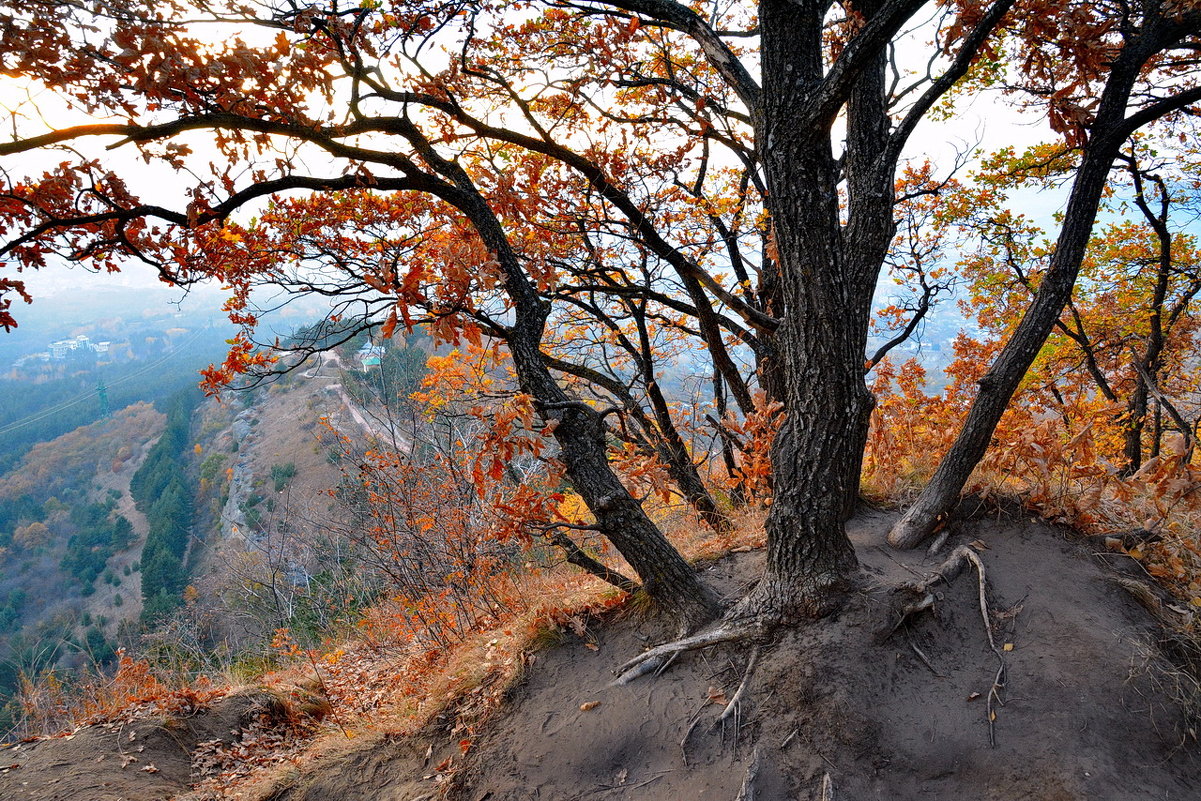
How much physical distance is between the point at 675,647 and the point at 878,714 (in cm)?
128

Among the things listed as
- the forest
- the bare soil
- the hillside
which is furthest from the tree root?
the hillside

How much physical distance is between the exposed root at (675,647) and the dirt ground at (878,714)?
0.07m

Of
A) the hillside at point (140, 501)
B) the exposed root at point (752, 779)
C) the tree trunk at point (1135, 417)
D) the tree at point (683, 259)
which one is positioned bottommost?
the hillside at point (140, 501)

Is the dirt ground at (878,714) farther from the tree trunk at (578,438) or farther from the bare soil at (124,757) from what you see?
the bare soil at (124,757)

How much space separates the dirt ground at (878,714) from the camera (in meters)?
3.03

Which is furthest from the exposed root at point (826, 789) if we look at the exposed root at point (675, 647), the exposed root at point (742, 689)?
the exposed root at point (675, 647)

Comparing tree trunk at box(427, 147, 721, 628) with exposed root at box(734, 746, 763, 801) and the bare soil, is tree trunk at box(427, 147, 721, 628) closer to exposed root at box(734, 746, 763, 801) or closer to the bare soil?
exposed root at box(734, 746, 763, 801)

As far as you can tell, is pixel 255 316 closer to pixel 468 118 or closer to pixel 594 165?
pixel 468 118

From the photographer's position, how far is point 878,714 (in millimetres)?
3299

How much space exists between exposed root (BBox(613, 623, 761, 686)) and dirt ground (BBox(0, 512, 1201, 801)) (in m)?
0.07

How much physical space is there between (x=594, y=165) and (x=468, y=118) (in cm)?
145

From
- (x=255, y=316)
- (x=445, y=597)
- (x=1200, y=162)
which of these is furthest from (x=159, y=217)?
(x=1200, y=162)

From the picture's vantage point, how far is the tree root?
3.29 m

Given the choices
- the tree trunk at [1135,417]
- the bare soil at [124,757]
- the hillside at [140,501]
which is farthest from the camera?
the hillside at [140,501]
